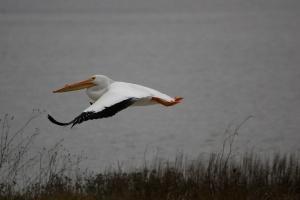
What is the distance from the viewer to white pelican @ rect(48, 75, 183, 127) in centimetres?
695

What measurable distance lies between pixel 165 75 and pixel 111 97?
2118cm

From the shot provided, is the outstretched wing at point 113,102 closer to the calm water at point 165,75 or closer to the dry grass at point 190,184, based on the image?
the dry grass at point 190,184

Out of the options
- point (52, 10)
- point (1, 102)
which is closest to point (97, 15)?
point (52, 10)

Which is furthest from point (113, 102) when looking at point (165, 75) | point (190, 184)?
point (165, 75)

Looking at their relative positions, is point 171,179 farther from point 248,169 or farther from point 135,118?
point 135,118

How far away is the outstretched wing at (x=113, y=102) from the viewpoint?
22.6 feet

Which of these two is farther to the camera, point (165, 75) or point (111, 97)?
point (165, 75)

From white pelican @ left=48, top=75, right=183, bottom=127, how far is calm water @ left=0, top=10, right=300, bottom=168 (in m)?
4.86

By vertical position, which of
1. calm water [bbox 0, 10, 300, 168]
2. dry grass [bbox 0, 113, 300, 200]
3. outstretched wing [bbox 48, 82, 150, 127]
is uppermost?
calm water [bbox 0, 10, 300, 168]

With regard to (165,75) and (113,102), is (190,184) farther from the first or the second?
(165,75)

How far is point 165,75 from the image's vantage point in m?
28.4

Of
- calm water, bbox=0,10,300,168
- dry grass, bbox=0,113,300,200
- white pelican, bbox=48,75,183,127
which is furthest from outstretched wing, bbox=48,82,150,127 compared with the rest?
calm water, bbox=0,10,300,168

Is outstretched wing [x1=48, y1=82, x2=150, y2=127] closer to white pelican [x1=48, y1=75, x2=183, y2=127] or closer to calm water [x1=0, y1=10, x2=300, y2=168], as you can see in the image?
white pelican [x1=48, y1=75, x2=183, y2=127]

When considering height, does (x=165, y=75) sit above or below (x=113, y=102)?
above
